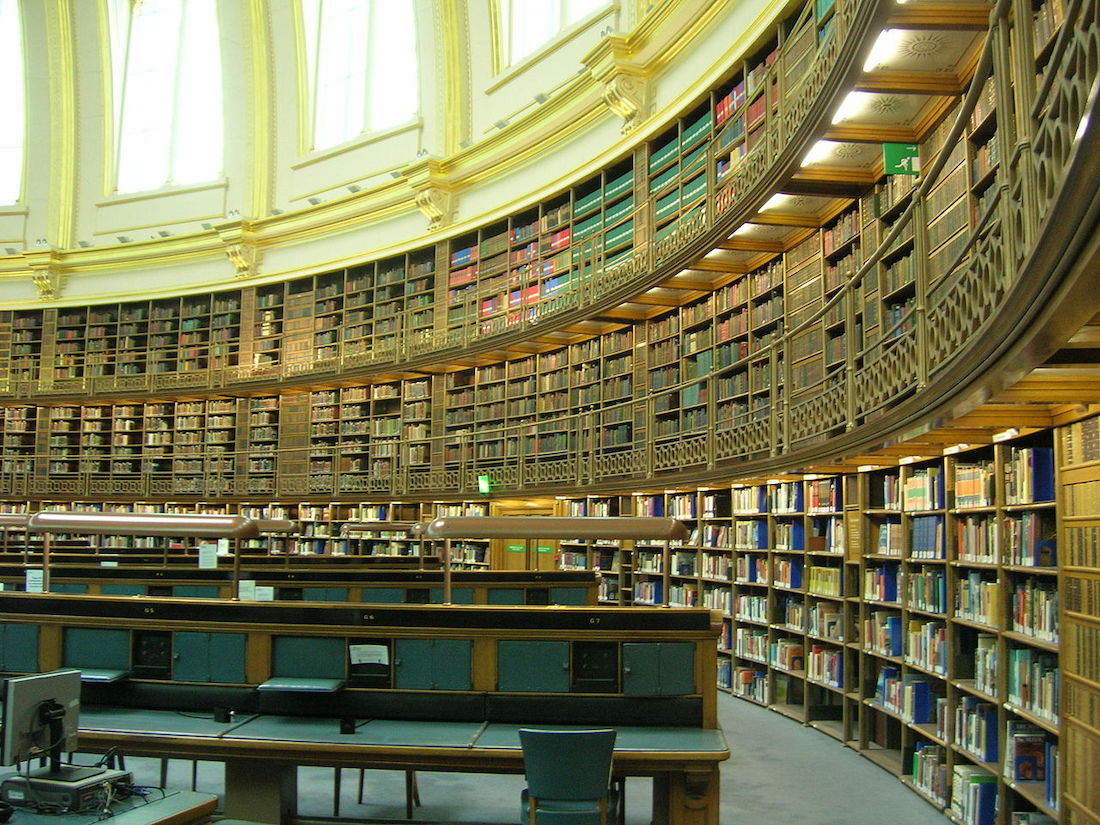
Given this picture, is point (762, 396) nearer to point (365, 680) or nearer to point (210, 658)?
point (365, 680)

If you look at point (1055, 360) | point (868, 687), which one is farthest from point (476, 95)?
point (1055, 360)

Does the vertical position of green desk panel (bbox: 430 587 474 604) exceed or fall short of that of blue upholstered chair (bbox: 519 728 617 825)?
it exceeds it

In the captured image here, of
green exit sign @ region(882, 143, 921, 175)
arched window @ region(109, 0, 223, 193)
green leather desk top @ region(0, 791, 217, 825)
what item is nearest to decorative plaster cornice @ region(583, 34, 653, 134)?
green exit sign @ region(882, 143, 921, 175)

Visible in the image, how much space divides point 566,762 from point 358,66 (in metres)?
14.0

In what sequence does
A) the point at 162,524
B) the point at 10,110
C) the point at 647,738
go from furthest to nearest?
the point at 10,110 < the point at 162,524 < the point at 647,738

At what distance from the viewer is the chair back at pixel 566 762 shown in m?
3.35

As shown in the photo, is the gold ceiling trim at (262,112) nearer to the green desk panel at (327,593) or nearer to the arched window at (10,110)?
the arched window at (10,110)

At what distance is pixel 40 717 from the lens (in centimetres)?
309

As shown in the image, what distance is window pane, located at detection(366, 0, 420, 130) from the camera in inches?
576

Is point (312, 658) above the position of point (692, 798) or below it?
above

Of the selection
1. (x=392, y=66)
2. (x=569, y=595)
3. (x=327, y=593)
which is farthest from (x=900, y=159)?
(x=392, y=66)

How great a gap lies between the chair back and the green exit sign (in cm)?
379

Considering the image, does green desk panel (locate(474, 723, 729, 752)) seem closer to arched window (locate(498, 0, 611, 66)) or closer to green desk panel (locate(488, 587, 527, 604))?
green desk panel (locate(488, 587, 527, 604))

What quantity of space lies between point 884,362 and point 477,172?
30.1 feet
